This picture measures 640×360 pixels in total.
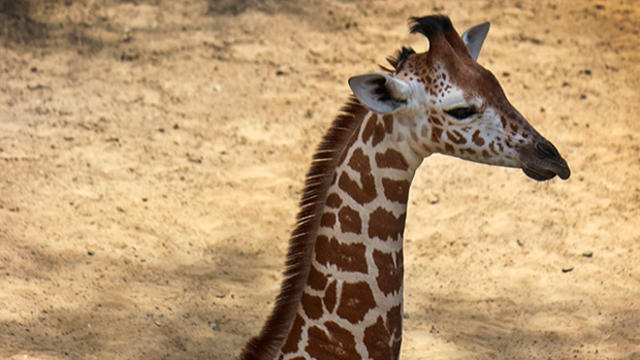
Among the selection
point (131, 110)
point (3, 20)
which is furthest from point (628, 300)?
point (3, 20)

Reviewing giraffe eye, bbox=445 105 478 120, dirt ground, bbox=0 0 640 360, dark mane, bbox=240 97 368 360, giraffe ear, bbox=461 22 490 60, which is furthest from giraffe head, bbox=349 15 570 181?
dirt ground, bbox=0 0 640 360

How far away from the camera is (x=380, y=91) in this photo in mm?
2646

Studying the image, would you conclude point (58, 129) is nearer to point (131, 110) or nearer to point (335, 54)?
point (131, 110)

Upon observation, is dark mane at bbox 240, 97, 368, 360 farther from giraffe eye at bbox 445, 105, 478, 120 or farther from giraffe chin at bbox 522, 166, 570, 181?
giraffe chin at bbox 522, 166, 570, 181

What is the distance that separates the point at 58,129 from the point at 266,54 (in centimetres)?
214

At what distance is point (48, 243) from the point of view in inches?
201

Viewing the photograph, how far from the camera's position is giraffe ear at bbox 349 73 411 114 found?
102 inches

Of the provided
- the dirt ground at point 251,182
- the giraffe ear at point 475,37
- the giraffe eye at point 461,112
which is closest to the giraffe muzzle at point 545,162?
the giraffe eye at point 461,112

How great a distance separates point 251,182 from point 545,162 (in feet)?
11.5

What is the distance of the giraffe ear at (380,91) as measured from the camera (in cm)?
259

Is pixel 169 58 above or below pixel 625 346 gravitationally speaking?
above

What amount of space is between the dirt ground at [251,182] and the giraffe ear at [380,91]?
2211mm

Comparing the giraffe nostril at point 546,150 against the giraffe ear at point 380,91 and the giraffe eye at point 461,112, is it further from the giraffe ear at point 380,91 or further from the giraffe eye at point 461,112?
the giraffe ear at point 380,91

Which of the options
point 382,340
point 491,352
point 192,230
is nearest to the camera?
point 382,340
